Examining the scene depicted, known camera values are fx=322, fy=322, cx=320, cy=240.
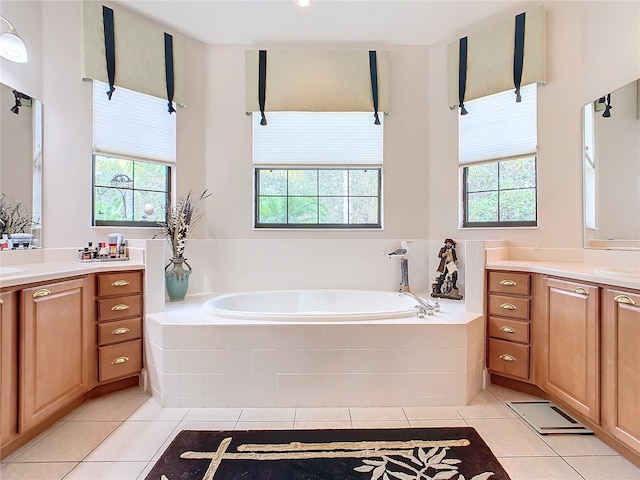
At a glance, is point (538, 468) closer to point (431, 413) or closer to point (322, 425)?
point (431, 413)

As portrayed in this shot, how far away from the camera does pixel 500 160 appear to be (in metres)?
2.73

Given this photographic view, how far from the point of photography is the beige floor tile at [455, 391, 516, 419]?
1937mm

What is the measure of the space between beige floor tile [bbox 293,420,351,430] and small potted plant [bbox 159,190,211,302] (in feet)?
4.72

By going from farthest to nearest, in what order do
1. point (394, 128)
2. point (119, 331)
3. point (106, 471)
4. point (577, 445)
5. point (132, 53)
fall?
point (394, 128)
point (132, 53)
point (119, 331)
point (577, 445)
point (106, 471)

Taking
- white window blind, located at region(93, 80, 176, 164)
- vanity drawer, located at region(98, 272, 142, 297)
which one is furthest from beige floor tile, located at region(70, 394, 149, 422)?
white window blind, located at region(93, 80, 176, 164)

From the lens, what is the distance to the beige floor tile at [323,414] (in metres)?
1.88

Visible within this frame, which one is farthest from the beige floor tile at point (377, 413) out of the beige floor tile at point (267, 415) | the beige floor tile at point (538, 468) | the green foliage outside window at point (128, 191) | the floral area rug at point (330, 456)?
the green foliage outside window at point (128, 191)

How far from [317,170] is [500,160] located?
160 centimetres

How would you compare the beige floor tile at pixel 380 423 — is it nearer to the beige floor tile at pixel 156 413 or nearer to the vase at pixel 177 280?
the beige floor tile at pixel 156 413

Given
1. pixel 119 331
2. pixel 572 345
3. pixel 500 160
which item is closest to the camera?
pixel 572 345

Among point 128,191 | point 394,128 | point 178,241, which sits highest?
point 394,128

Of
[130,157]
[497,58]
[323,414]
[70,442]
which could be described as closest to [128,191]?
[130,157]

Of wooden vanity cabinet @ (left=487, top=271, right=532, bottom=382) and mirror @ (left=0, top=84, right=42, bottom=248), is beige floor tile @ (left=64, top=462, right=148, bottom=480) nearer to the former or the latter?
mirror @ (left=0, top=84, right=42, bottom=248)

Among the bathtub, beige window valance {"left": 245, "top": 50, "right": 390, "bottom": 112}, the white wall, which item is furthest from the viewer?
beige window valance {"left": 245, "top": 50, "right": 390, "bottom": 112}
